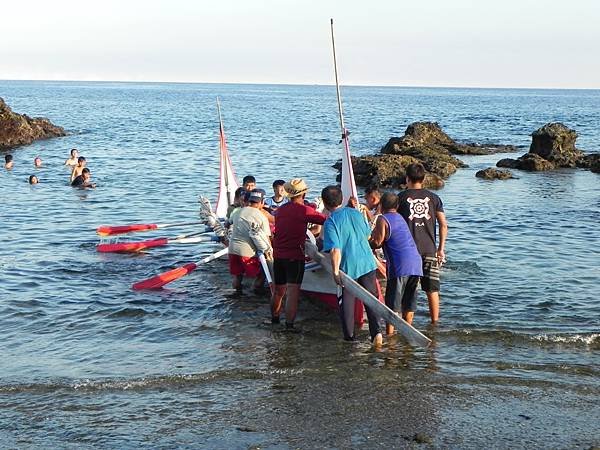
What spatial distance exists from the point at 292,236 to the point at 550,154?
2762 cm

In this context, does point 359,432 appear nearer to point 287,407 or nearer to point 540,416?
point 287,407

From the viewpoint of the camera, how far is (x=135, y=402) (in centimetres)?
809

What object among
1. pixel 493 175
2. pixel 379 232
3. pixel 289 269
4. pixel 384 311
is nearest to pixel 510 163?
pixel 493 175

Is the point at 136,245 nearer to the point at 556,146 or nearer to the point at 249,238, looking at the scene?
the point at 249,238

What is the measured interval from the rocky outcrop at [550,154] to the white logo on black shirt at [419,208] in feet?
82.8

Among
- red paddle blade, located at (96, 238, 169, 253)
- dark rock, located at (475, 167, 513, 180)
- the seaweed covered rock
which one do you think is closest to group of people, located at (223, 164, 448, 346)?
red paddle blade, located at (96, 238, 169, 253)

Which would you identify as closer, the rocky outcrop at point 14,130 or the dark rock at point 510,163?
the dark rock at point 510,163

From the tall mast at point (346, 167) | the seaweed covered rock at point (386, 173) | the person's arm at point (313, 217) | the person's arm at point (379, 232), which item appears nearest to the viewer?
the person's arm at point (379, 232)

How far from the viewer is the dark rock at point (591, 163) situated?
33.2 meters

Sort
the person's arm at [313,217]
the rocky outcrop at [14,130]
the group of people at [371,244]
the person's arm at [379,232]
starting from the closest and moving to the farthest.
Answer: the group of people at [371,244], the person's arm at [379,232], the person's arm at [313,217], the rocky outcrop at [14,130]

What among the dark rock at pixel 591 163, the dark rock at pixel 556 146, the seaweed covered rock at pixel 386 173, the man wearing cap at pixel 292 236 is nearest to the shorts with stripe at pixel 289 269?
the man wearing cap at pixel 292 236

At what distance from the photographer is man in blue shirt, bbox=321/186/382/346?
30.0 ft

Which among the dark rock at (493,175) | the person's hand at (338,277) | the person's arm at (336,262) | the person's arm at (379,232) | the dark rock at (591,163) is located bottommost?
the dark rock at (591,163)

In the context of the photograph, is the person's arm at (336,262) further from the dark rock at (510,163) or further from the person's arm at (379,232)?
the dark rock at (510,163)
